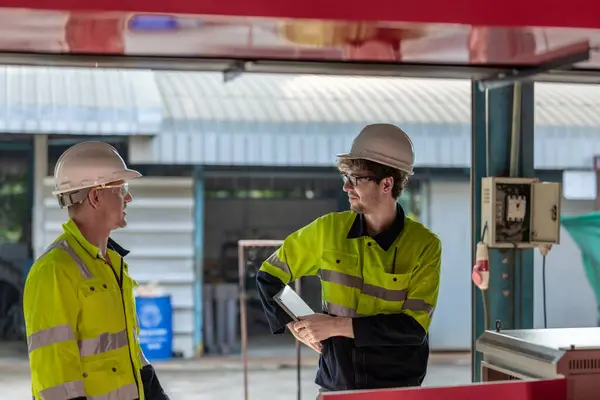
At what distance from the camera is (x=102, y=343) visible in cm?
242

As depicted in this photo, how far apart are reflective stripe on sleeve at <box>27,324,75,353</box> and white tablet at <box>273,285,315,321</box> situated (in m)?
0.77

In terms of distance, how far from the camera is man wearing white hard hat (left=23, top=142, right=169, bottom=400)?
89.6 inches

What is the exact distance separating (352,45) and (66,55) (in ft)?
3.62

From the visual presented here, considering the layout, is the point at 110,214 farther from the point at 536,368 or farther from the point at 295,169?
the point at 295,169

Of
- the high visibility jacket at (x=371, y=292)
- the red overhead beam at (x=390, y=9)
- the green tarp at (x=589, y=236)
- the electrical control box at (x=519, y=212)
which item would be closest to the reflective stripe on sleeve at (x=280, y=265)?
the high visibility jacket at (x=371, y=292)

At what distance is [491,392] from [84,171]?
1.36m

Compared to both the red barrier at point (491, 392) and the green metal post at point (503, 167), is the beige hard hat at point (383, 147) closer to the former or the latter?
the red barrier at point (491, 392)

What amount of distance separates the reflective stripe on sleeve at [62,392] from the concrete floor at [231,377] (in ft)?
19.0

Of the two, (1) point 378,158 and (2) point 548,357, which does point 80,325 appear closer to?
(1) point 378,158

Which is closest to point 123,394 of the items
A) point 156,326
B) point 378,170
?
point 378,170

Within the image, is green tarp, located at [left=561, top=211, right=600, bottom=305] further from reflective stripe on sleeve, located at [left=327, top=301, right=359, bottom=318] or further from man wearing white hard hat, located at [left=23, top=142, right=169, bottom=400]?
man wearing white hard hat, located at [left=23, top=142, right=169, bottom=400]

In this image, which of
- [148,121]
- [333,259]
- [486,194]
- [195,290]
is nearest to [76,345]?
[333,259]

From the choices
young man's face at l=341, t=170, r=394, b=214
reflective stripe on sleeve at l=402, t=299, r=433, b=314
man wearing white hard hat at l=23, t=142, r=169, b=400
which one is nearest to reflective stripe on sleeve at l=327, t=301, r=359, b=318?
reflective stripe on sleeve at l=402, t=299, r=433, b=314

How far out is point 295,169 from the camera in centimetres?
948
